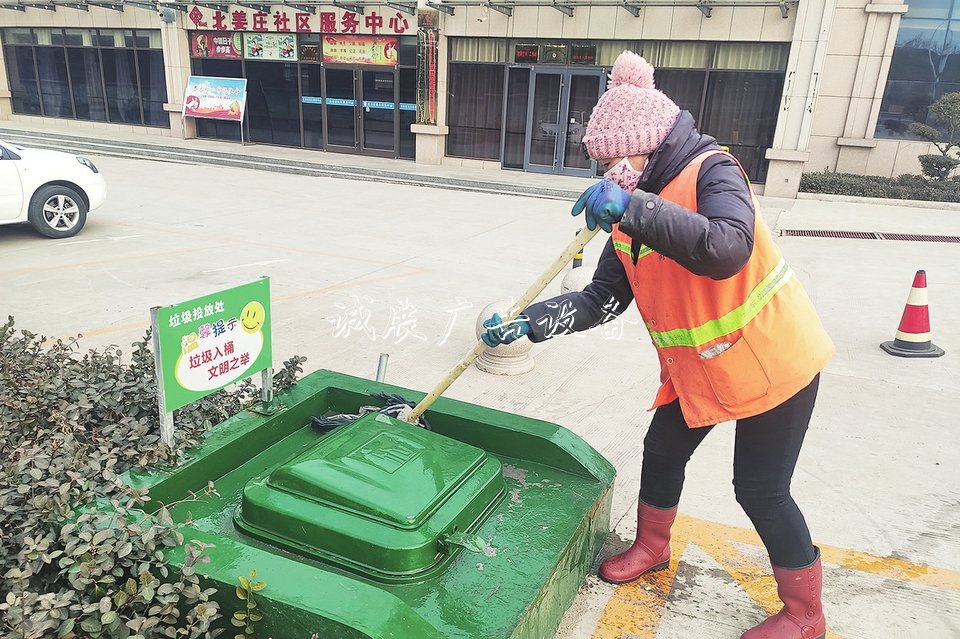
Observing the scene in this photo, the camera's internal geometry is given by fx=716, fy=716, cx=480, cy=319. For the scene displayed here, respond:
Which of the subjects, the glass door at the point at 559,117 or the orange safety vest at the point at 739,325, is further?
the glass door at the point at 559,117

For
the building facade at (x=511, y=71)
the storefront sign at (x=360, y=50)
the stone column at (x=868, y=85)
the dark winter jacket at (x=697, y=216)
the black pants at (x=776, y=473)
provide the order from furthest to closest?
the storefront sign at (x=360, y=50), the building facade at (x=511, y=71), the stone column at (x=868, y=85), the black pants at (x=776, y=473), the dark winter jacket at (x=697, y=216)

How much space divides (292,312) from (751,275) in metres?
4.45

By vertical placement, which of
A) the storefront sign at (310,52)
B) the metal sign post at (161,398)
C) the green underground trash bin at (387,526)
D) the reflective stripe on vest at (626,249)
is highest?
the storefront sign at (310,52)

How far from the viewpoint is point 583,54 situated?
15.4m

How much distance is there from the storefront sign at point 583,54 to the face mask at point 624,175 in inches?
557

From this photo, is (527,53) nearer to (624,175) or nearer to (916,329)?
(916,329)

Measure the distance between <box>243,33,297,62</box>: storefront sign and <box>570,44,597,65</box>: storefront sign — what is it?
281 inches

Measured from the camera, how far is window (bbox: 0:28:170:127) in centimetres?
1980

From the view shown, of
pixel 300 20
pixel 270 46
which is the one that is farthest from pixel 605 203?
pixel 270 46

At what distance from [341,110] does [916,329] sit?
1521 cm

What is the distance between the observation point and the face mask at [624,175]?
2.23 metres

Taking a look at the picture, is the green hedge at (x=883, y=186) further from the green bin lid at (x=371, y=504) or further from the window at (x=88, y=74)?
the window at (x=88, y=74)

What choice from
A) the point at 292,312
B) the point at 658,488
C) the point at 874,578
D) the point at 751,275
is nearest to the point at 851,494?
the point at 874,578

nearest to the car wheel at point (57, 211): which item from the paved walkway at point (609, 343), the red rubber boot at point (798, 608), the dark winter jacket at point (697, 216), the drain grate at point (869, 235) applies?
the paved walkway at point (609, 343)
